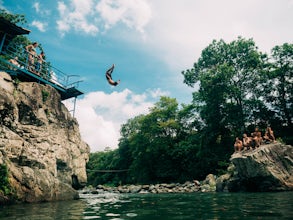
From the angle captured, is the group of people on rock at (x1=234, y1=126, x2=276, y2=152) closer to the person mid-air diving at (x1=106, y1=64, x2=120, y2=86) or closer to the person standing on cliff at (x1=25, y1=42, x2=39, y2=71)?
the person mid-air diving at (x1=106, y1=64, x2=120, y2=86)

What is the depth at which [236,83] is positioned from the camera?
1163 inches

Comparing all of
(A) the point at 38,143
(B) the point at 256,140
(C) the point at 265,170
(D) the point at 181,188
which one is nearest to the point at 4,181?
(A) the point at 38,143

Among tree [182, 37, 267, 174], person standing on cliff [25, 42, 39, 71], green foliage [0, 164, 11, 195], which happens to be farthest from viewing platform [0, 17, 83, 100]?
tree [182, 37, 267, 174]

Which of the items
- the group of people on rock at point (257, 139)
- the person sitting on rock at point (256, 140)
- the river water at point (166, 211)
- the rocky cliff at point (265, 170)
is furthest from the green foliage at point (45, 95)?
the person sitting on rock at point (256, 140)

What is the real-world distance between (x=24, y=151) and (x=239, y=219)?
10.6 metres

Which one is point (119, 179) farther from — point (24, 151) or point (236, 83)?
point (24, 151)

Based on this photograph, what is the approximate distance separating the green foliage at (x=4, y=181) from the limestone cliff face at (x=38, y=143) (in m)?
0.19

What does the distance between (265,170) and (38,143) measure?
13.8 m

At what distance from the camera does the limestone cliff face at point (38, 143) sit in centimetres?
1051

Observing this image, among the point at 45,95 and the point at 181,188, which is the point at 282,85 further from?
the point at 45,95

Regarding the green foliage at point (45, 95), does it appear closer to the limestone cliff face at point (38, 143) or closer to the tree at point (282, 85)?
the limestone cliff face at point (38, 143)

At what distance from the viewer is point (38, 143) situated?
44.4 feet

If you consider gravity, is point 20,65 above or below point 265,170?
above

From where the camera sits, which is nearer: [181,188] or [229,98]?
[181,188]
